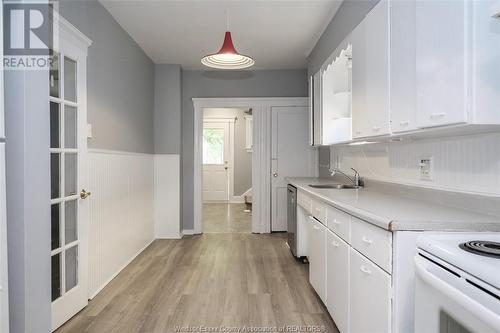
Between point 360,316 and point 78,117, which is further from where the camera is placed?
point 78,117

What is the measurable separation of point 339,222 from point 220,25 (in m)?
2.55

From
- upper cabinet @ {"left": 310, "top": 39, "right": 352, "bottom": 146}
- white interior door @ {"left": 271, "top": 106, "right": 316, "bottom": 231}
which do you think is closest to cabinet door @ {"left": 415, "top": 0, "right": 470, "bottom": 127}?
upper cabinet @ {"left": 310, "top": 39, "right": 352, "bottom": 146}

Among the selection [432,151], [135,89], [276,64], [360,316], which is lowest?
[360,316]

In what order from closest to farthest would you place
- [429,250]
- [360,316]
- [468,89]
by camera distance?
[429,250] < [468,89] < [360,316]

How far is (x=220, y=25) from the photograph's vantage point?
11.5ft

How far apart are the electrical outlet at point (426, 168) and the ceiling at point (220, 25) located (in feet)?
6.04

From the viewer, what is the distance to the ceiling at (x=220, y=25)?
10.1 feet

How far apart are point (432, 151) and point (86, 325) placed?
8.38ft

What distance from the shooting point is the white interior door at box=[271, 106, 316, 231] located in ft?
17.1

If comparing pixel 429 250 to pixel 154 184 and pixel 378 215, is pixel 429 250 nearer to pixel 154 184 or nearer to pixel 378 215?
pixel 378 215

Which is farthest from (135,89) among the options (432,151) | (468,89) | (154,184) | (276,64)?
(468,89)

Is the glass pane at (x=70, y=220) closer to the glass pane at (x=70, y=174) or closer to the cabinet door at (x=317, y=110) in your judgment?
the glass pane at (x=70, y=174)

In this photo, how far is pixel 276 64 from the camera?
195 inches

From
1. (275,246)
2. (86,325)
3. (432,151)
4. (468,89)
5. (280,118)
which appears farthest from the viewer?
(280,118)
